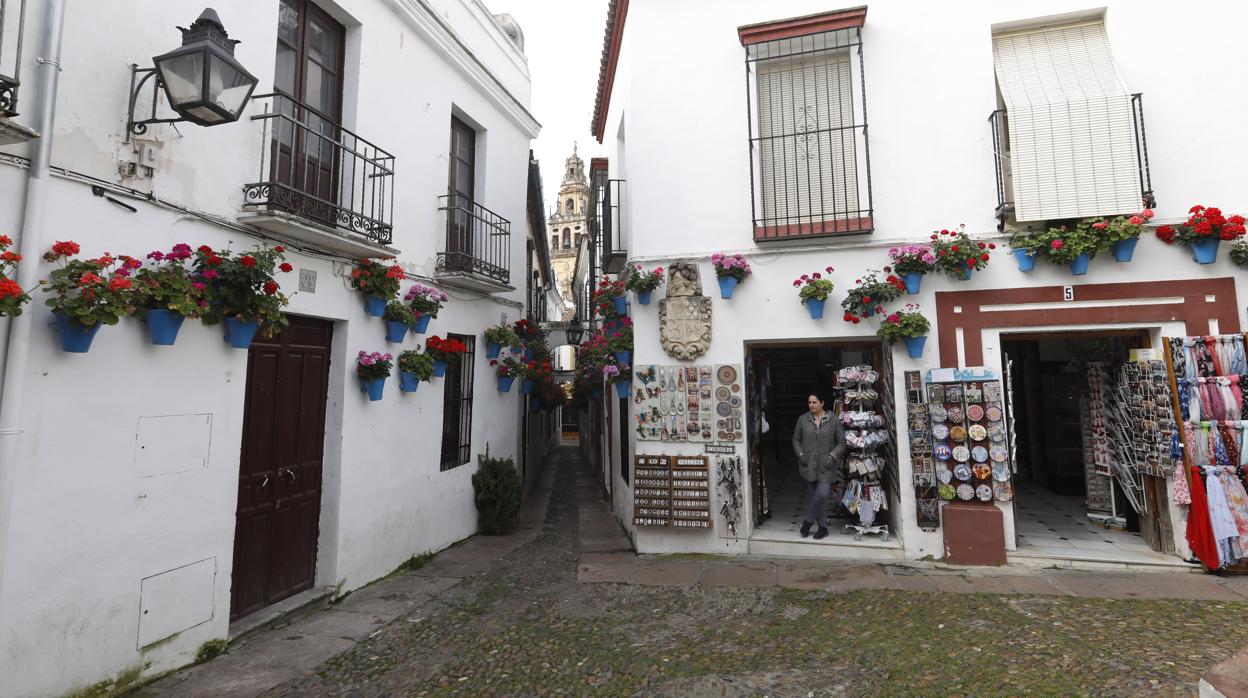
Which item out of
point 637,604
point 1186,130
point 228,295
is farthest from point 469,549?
point 1186,130

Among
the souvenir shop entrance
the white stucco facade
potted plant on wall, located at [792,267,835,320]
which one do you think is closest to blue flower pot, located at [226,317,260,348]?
the white stucco facade

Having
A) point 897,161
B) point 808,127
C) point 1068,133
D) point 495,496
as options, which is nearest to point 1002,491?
point 897,161

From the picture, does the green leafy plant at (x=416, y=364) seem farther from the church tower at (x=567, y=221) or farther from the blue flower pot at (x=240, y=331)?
the church tower at (x=567, y=221)

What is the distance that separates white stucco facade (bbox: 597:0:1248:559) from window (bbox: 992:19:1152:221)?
185 mm

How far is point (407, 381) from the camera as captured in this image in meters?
6.37

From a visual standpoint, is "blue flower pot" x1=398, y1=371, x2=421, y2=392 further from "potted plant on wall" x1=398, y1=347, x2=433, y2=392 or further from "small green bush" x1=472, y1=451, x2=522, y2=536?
"small green bush" x1=472, y1=451, x2=522, y2=536

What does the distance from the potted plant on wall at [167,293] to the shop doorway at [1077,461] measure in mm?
7352

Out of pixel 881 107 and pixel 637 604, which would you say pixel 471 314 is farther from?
pixel 881 107

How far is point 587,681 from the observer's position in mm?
3875

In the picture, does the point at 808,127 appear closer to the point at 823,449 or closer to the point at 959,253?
the point at 959,253

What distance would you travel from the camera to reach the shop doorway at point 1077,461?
6.11 metres

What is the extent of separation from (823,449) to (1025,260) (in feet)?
9.38

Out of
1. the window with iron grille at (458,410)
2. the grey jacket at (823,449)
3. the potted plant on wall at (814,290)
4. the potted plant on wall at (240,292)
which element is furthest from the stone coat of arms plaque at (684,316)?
the potted plant on wall at (240,292)

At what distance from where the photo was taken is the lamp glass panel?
3613 mm
